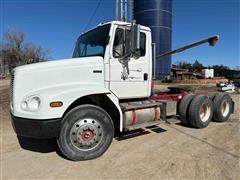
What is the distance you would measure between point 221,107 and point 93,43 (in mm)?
4801

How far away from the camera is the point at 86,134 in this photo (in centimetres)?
394

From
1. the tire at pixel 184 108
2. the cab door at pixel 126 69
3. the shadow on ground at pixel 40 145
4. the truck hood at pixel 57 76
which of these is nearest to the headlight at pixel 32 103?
the truck hood at pixel 57 76

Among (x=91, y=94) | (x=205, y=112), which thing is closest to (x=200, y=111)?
(x=205, y=112)

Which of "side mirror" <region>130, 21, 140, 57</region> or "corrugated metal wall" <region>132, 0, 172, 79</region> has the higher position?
"corrugated metal wall" <region>132, 0, 172, 79</region>

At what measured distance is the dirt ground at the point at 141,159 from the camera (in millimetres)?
3344

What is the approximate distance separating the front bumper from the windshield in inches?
71.1

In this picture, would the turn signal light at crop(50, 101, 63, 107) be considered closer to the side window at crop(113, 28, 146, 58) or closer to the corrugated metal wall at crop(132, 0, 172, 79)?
the side window at crop(113, 28, 146, 58)

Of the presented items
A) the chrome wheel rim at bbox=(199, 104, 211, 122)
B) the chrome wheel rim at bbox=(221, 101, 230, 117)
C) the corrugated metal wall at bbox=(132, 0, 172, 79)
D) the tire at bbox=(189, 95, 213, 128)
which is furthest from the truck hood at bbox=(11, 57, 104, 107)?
the corrugated metal wall at bbox=(132, 0, 172, 79)

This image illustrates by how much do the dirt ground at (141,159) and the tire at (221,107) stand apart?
4.37 ft

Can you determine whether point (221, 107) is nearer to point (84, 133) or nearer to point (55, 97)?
point (84, 133)

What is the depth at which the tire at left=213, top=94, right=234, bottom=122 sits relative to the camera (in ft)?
22.0

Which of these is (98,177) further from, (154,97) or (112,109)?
(154,97)

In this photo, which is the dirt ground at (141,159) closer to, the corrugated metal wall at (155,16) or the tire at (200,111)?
the tire at (200,111)

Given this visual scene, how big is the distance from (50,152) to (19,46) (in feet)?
182
